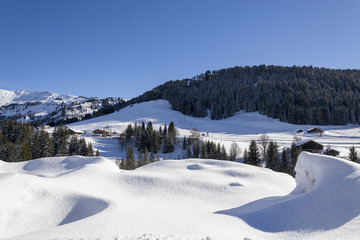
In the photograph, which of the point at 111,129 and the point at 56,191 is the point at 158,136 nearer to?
the point at 111,129

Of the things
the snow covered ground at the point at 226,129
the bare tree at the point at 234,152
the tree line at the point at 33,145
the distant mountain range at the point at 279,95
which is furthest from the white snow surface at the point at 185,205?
the distant mountain range at the point at 279,95

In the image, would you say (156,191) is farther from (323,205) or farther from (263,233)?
(323,205)

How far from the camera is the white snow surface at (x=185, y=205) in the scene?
8.23m

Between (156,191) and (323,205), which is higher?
(323,205)

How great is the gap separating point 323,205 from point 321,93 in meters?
158

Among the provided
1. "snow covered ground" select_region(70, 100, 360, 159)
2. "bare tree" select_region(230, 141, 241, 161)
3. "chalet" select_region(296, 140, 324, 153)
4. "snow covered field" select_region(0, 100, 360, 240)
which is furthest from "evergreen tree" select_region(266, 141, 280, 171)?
"snow covered field" select_region(0, 100, 360, 240)

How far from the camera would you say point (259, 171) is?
912 inches

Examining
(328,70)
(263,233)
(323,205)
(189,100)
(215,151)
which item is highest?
(328,70)

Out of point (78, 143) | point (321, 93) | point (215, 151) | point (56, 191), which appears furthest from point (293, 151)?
point (321, 93)

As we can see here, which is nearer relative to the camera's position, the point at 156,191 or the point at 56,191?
the point at 56,191

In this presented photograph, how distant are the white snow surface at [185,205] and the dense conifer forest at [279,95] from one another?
11920 cm

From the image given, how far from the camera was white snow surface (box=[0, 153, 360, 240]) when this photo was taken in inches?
324

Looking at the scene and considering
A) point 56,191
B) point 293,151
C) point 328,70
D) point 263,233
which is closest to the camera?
point 263,233

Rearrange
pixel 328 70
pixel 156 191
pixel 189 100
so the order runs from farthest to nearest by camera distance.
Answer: pixel 328 70
pixel 189 100
pixel 156 191
